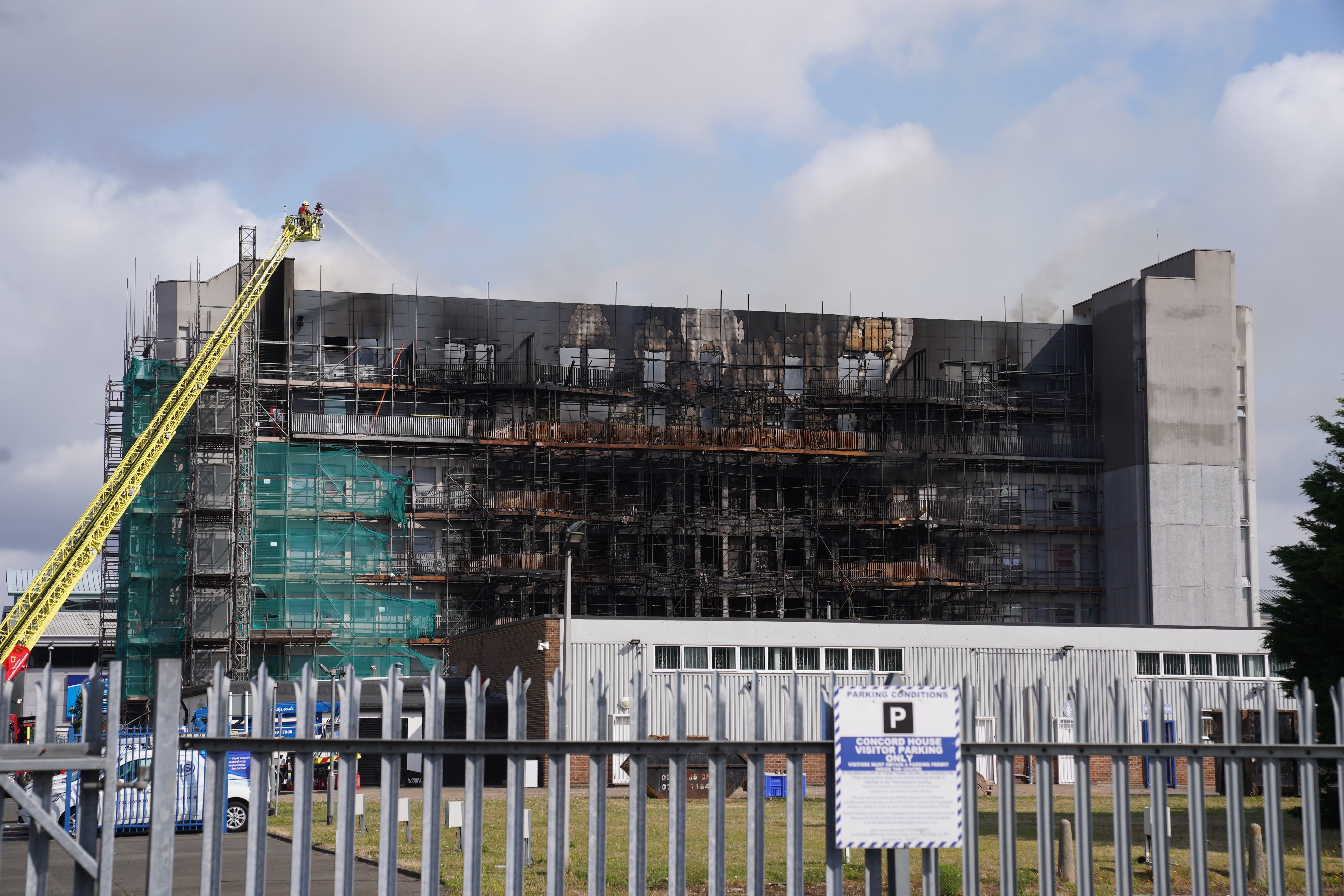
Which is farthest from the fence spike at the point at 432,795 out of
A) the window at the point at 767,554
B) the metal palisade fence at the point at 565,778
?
the window at the point at 767,554

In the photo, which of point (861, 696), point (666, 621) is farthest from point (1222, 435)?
point (861, 696)

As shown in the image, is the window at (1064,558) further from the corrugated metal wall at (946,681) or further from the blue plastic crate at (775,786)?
the blue plastic crate at (775,786)

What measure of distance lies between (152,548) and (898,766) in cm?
5131

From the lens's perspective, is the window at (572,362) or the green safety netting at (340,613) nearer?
the green safety netting at (340,613)

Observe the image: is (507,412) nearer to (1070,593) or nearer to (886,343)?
(886,343)

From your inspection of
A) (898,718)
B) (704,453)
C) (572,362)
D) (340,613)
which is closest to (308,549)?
(340,613)

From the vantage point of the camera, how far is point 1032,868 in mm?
16516

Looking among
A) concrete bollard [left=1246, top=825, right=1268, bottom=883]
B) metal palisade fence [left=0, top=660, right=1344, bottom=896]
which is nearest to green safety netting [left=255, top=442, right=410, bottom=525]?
concrete bollard [left=1246, top=825, right=1268, bottom=883]

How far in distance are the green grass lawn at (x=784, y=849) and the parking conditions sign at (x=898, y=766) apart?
441 cm

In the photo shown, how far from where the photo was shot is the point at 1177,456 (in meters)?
66.1

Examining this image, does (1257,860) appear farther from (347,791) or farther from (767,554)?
(767,554)

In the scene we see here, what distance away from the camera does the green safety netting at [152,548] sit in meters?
53.2

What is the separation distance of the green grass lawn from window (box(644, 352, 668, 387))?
38.6 metres

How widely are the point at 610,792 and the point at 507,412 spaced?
105ft
